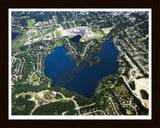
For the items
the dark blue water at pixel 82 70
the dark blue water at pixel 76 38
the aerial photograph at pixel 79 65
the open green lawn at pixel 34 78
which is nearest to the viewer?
the aerial photograph at pixel 79 65

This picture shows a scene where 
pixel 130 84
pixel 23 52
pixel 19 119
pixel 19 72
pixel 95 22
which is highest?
pixel 95 22

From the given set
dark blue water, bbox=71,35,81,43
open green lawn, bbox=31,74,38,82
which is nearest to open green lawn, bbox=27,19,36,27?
dark blue water, bbox=71,35,81,43

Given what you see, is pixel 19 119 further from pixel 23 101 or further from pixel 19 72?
pixel 19 72

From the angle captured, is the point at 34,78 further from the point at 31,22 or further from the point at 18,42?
the point at 31,22

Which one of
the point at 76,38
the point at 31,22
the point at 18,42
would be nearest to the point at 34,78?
the point at 18,42

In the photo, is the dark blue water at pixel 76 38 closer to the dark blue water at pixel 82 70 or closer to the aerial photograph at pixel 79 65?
the aerial photograph at pixel 79 65

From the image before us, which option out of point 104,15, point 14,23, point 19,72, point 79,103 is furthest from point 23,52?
point 104,15

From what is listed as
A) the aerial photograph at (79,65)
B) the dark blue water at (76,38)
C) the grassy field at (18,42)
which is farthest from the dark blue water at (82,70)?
the grassy field at (18,42)
